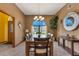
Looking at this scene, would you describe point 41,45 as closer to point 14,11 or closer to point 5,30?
point 14,11

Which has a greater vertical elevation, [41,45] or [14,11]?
[14,11]

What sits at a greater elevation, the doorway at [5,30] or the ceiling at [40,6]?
the ceiling at [40,6]

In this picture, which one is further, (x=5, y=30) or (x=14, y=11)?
(x=5, y=30)

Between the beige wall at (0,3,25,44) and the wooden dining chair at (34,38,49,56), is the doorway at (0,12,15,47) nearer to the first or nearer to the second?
the beige wall at (0,3,25,44)

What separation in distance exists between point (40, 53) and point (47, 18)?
7.73 m

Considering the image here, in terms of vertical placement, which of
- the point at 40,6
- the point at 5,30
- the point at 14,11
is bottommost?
the point at 5,30

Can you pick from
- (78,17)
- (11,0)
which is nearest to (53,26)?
(78,17)

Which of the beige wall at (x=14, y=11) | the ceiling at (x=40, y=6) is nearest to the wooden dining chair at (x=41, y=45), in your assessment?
the beige wall at (x=14, y=11)

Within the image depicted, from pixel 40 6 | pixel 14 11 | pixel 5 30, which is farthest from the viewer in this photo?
pixel 5 30

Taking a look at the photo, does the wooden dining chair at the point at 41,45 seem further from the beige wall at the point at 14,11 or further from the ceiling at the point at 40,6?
the ceiling at the point at 40,6

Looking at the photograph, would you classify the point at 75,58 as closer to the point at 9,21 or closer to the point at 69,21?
the point at 69,21

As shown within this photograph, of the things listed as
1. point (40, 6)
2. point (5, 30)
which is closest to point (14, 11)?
point (40, 6)

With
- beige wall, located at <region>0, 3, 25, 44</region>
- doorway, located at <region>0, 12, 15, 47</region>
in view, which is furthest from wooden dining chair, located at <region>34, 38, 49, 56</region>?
doorway, located at <region>0, 12, 15, 47</region>

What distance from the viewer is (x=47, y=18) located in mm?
11523
